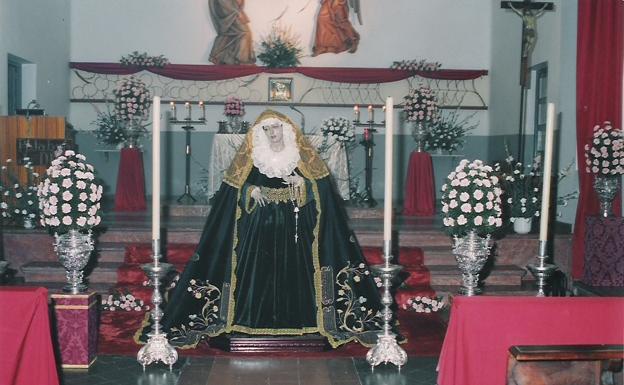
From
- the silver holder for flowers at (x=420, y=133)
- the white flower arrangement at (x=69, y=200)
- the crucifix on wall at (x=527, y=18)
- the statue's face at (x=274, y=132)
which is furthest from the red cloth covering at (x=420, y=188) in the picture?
the white flower arrangement at (x=69, y=200)

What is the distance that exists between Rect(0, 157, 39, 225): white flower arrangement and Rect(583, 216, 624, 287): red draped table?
7067 millimetres

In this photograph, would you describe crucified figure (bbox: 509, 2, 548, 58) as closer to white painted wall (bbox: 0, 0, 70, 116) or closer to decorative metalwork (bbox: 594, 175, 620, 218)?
decorative metalwork (bbox: 594, 175, 620, 218)

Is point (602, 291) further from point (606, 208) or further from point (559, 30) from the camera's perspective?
point (559, 30)

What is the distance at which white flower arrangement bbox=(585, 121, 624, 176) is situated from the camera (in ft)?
28.6

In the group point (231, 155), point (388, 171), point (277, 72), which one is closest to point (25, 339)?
point (388, 171)

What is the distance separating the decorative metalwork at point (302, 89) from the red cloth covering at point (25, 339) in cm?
1069

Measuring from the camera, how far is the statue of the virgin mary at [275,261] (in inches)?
278

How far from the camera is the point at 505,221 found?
10.2m

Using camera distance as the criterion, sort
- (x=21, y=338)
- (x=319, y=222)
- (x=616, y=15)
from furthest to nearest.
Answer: (x=616, y=15), (x=319, y=222), (x=21, y=338)

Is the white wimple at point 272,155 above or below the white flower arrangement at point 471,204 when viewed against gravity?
above

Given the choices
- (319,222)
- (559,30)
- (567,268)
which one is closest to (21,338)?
(319,222)

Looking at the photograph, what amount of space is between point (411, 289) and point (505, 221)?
6.89 ft

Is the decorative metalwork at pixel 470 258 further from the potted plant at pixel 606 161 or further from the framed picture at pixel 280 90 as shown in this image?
the framed picture at pixel 280 90

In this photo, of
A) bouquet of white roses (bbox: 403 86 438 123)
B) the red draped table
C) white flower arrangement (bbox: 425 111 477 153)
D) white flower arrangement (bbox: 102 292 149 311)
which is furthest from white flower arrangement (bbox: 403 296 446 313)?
white flower arrangement (bbox: 425 111 477 153)
